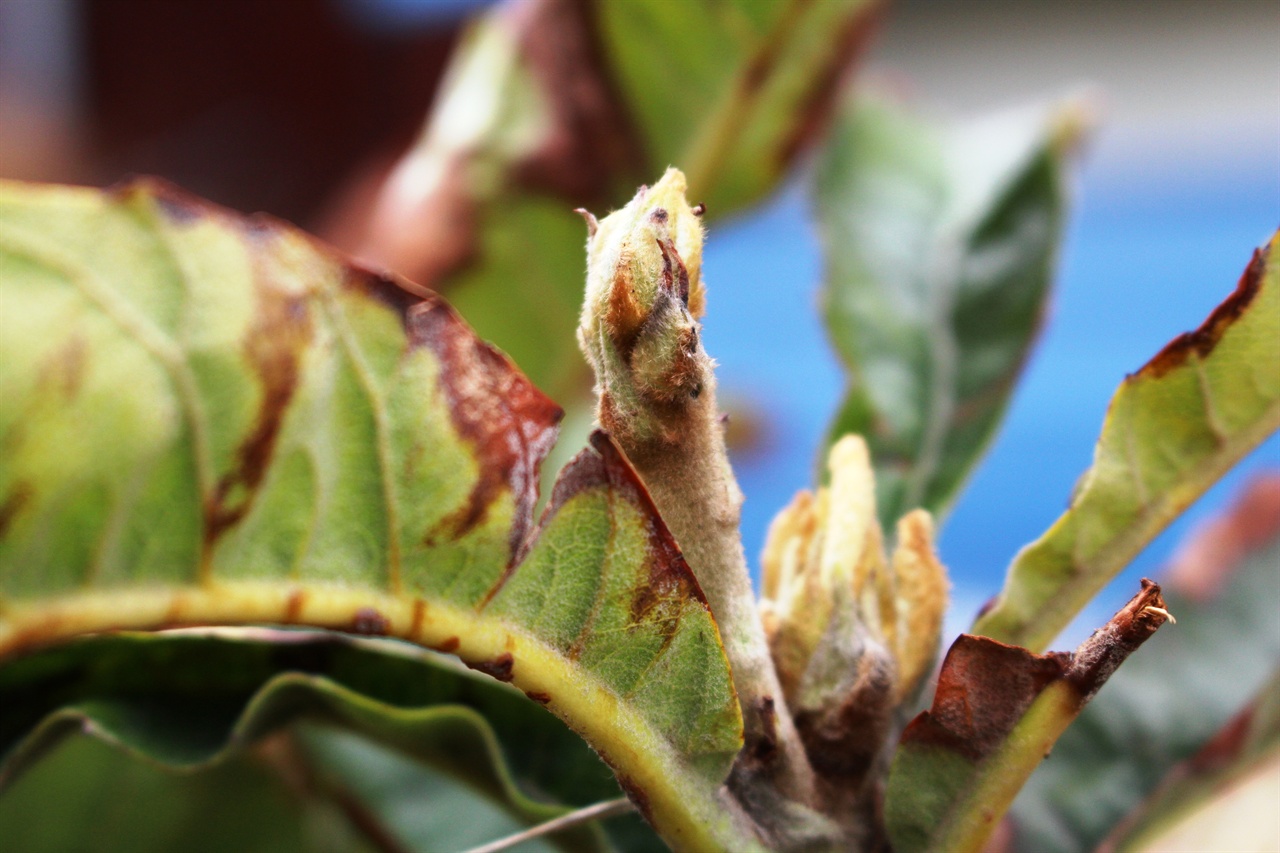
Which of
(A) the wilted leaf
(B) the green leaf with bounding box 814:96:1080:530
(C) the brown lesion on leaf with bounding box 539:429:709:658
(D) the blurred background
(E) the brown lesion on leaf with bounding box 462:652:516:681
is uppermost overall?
(D) the blurred background

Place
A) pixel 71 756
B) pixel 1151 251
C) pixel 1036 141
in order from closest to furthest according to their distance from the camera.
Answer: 1. pixel 71 756
2. pixel 1036 141
3. pixel 1151 251

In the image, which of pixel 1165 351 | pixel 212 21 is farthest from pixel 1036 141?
pixel 212 21

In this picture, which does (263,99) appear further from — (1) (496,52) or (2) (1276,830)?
(2) (1276,830)

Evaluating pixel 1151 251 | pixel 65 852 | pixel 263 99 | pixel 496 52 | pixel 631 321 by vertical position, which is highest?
pixel 263 99

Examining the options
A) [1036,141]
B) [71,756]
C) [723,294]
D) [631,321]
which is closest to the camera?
[631,321]

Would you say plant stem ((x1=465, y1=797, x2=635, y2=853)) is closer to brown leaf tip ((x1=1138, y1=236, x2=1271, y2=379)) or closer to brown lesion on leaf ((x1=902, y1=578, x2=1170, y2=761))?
brown lesion on leaf ((x1=902, y1=578, x2=1170, y2=761))

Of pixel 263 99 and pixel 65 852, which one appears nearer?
pixel 65 852

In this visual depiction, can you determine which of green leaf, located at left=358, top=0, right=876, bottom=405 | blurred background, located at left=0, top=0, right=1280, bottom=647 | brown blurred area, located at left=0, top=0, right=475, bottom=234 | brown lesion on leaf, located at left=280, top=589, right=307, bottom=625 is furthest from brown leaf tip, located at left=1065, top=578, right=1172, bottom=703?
brown blurred area, located at left=0, top=0, right=475, bottom=234

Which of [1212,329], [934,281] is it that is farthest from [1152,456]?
[934,281]

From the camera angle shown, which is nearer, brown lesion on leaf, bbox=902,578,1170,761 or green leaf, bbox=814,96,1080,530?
brown lesion on leaf, bbox=902,578,1170,761
